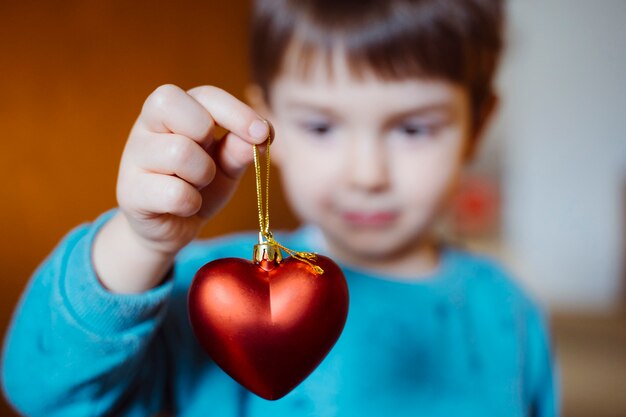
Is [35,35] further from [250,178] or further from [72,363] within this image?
[250,178]

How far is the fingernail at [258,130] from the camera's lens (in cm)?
28

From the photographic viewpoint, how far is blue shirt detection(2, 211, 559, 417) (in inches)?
13.5

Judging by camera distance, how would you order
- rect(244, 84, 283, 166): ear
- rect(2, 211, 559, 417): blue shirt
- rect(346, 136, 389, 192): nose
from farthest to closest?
rect(244, 84, 283, 166): ear
rect(346, 136, 389, 192): nose
rect(2, 211, 559, 417): blue shirt

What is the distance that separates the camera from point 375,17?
49 cm

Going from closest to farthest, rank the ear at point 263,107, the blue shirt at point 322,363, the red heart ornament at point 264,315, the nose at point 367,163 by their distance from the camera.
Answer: the red heart ornament at point 264,315
the blue shirt at point 322,363
the nose at point 367,163
the ear at point 263,107

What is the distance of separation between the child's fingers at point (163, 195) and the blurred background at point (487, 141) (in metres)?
0.13

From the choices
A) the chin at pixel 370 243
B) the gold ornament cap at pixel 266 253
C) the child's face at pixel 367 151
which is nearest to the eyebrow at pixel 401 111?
the child's face at pixel 367 151

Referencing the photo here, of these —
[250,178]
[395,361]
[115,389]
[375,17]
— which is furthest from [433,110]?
[250,178]

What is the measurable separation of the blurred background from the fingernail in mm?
149

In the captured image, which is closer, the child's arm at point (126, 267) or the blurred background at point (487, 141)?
the child's arm at point (126, 267)

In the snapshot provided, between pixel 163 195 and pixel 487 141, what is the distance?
2.36 metres

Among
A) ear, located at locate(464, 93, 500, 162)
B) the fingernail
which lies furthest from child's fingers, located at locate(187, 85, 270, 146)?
ear, located at locate(464, 93, 500, 162)

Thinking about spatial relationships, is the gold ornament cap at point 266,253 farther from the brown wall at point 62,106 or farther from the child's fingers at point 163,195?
the brown wall at point 62,106

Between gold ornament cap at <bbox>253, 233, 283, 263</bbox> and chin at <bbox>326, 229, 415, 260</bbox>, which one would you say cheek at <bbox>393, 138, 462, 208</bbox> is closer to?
chin at <bbox>326, 229, 415, 260</bbox>
